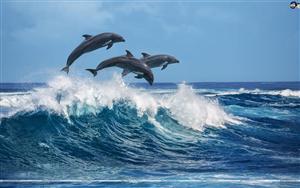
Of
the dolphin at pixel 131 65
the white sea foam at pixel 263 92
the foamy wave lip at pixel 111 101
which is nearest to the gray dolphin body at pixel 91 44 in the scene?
the dolphin at pixel 131 65

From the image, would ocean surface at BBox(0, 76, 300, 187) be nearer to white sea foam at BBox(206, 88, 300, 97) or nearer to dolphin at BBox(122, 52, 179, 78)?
white sea foam at BBox(206, 88, 300, 97)

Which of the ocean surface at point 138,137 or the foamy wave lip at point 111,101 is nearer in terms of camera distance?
the ocean surface at point 138,137

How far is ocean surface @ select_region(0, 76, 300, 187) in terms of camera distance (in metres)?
5.25

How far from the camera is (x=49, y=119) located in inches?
266

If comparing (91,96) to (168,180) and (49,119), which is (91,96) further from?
(168,180)

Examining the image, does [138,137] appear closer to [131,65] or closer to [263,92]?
[131,65]

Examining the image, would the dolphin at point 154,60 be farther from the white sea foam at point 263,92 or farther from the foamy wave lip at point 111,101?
the white sea foam at point 263,92

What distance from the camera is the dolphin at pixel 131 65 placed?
3.63 metres

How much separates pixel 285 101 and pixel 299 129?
1.83 m

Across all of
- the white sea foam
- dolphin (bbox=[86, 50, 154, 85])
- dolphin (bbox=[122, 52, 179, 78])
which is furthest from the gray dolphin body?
the white sea foam

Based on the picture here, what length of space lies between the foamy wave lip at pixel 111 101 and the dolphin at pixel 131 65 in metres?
3.21

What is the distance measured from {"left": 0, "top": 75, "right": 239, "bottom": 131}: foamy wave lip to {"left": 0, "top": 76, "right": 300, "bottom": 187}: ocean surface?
0.01 metres

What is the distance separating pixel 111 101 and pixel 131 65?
3.75 metres

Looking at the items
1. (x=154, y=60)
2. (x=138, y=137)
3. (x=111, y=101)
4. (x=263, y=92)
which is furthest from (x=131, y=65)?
(x=263, y=92)
